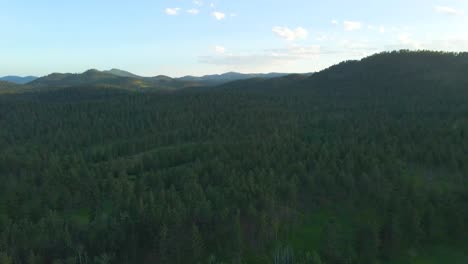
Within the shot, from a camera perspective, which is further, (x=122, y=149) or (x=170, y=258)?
(x=122, y=149)

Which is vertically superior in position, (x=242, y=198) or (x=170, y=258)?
(x=242, y=198)

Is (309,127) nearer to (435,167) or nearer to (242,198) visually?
(435,167)

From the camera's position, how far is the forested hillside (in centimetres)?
3741

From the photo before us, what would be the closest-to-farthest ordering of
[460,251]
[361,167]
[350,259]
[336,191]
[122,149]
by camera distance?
[350,259], [460,251], [336,191], [361,167], [122,149]

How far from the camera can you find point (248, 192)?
4653cm

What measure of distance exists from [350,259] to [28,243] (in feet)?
108

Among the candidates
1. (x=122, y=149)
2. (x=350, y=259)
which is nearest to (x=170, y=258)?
(x=350, y=259)

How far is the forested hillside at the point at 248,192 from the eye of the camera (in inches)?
1473

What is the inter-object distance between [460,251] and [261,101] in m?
107

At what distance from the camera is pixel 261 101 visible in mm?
144750

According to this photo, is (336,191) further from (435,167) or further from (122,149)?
(122,149)

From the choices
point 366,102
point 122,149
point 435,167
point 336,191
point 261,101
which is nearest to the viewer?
point 336,191

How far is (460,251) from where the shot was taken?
4238 centimetres

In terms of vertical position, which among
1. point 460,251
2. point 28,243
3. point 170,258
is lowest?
point 460,251
